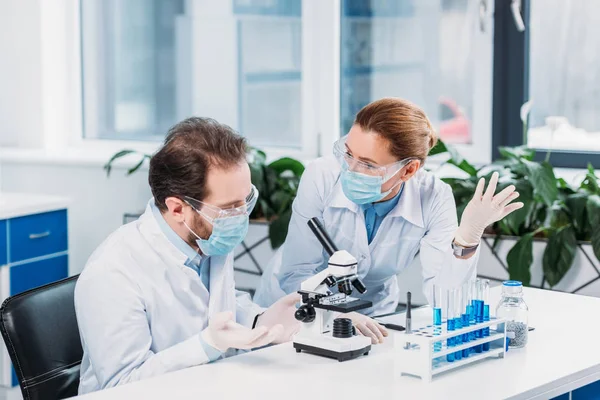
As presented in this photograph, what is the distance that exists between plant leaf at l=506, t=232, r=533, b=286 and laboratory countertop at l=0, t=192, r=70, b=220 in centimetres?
166

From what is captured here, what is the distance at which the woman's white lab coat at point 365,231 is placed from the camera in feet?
7.98

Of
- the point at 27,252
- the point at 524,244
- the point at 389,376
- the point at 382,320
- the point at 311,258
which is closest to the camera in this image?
the point at 389,376

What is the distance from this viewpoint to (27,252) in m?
3.40

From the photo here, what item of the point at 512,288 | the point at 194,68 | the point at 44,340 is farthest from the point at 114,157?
the point at 512,288

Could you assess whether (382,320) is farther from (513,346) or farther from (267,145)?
(267,145)

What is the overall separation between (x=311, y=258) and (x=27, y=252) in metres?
1.39

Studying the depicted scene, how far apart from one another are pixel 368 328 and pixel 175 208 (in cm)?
48

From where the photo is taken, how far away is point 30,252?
135 inches

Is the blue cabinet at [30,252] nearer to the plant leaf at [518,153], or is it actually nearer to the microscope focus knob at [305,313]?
the plant leaf at [518,153]

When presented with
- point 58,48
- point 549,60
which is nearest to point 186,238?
point 549,60

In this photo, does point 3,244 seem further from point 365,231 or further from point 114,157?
point 365,231

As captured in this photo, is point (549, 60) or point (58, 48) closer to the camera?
point (549, 60)

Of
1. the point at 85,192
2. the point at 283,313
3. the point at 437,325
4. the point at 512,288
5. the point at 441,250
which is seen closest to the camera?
the point at 437,325

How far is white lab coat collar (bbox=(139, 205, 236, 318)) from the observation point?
A: 6.11 ft
